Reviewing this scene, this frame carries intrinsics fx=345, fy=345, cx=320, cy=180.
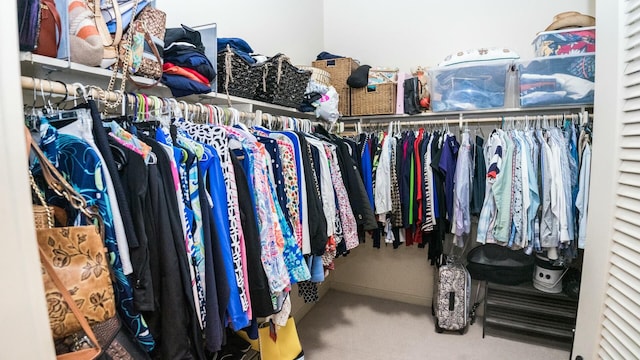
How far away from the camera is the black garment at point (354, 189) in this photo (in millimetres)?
2189

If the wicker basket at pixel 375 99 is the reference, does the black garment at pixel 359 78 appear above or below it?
above

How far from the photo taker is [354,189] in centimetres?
220

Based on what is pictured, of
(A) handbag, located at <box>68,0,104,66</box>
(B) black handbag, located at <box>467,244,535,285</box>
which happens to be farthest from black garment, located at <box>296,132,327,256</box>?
(B) black handbag, located at <box>467,244,535,285</box>

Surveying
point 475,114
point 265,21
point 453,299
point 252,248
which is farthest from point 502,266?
point 265,21

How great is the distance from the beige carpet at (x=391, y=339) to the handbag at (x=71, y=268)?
76.0 inches

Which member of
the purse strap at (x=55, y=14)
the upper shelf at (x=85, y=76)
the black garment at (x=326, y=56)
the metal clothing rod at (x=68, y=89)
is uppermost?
the black garment at (x=326, y=56)

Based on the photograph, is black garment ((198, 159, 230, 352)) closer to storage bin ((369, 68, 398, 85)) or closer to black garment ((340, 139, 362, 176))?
black garment ((340, 139, 362, 176))

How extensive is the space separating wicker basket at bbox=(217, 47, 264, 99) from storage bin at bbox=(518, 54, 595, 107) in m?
1.78

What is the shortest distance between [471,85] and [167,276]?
2.38 m

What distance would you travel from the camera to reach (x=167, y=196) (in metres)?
1.03

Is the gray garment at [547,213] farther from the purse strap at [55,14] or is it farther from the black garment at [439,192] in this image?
the purse strap at [55,14]

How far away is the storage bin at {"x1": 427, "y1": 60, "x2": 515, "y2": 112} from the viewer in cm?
245

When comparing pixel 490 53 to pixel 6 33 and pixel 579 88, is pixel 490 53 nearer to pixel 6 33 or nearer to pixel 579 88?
pixel 579 88

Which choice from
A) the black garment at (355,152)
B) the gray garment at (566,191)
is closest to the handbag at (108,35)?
the black garment at (355,152)
